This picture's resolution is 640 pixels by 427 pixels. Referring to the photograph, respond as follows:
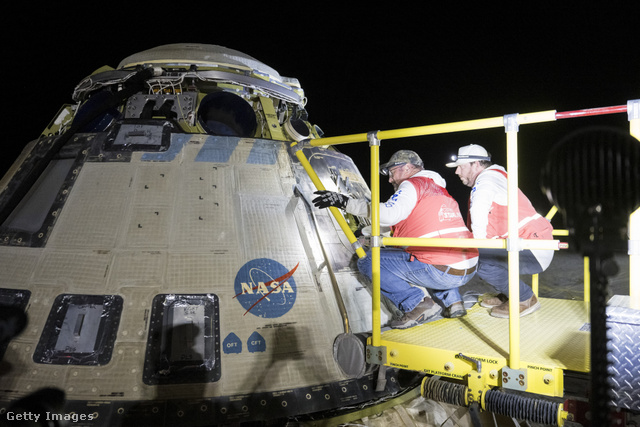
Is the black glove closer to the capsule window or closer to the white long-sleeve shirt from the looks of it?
the white long-sleeve shirt

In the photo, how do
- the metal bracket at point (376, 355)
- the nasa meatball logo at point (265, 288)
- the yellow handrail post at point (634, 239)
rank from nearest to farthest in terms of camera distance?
the yellow handrail post at point (634, 239) → the metal bracket at point (376, 355) → the nasa meatball logo at point (265, 288)

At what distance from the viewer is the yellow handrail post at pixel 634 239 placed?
2285 mm

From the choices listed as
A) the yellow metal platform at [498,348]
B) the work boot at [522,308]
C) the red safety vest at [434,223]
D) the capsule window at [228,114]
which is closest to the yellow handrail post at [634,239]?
the yellow metal platform at [498,348]

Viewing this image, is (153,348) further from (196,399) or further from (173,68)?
(173,68)

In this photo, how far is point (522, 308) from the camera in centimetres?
366

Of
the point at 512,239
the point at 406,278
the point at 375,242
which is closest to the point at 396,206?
the point at 375,242

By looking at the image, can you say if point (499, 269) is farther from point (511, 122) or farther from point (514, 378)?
point (511, 122)

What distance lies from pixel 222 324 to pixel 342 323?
941 mm

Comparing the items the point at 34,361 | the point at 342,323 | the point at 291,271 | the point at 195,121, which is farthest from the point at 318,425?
the point at 195,121

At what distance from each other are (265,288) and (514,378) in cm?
177

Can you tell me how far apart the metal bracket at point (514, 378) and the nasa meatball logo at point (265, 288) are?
1.54 metres

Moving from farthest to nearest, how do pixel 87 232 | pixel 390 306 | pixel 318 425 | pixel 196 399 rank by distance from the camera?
1. pixel 390 306
2. pixel 87 232
3. pixel 318 425
4. pixel 196 399

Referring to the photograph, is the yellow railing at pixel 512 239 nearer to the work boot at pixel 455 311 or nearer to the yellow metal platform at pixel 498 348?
the yellow metal platform at pixel 498 348

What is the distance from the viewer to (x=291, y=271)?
3.52 m
